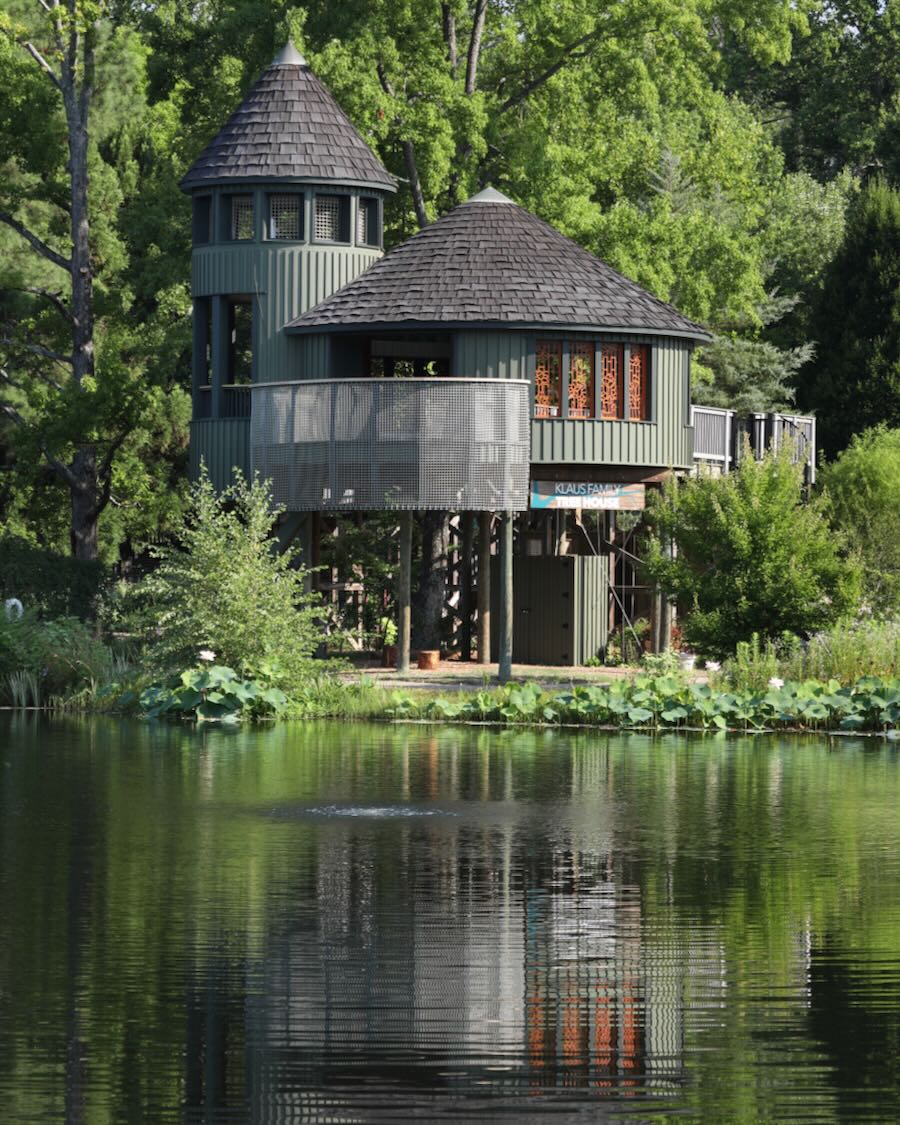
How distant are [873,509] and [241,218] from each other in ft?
45.5

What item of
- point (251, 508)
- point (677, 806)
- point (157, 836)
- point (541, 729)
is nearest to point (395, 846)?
point (157, 836)

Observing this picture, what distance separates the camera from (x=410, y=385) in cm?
4094

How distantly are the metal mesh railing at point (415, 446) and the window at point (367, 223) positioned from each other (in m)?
5.19

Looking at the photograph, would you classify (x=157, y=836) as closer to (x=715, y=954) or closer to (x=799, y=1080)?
(x=715, y=954)

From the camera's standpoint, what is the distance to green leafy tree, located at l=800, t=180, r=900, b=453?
61000 millimetres

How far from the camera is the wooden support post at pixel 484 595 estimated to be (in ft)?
145

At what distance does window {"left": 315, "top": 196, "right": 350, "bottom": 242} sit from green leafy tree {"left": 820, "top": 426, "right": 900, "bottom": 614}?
35.3 feet

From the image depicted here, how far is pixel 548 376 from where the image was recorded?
4297cm

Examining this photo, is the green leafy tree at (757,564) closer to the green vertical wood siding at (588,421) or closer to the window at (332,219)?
the green vertical wood siding at (588,421)

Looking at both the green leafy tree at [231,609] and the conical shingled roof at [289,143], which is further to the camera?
the conical shingled roof at [289,143]

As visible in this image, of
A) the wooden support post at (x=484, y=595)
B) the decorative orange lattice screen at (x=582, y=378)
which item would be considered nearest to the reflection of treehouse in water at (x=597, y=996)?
the decorative orange lattice screen at (x=582, y=378)

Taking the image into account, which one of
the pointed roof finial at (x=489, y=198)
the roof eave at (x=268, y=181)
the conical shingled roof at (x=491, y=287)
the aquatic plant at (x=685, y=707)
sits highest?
the roof eave at (x=268, y=181)

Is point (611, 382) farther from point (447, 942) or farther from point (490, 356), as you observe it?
point (447, 942)

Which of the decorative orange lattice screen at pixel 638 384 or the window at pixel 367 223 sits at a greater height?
the window at pixel 367 223
